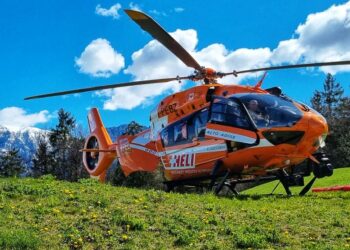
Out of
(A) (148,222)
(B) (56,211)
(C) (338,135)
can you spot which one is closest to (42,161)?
(C) (338,135)

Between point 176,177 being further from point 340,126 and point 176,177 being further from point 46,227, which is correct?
point 340,126

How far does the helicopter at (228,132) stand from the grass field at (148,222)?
3833mm

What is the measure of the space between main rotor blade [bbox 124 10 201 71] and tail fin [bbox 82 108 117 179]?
10.2 metres

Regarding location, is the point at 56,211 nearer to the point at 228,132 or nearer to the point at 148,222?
the point at 148,222

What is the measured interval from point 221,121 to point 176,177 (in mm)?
4287

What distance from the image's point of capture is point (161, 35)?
15.8 m

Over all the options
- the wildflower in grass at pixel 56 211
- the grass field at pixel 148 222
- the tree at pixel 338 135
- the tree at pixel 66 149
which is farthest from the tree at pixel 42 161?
the wildflower in grass at pixel 56 211

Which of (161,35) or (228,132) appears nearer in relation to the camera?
(161,35)

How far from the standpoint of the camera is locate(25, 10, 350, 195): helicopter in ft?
50.8

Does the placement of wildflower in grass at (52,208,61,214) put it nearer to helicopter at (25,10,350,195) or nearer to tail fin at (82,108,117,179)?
helicopter at (25,10,350,195)

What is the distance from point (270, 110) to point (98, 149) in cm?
1418

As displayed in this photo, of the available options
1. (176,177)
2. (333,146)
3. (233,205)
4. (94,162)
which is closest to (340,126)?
(333,146)

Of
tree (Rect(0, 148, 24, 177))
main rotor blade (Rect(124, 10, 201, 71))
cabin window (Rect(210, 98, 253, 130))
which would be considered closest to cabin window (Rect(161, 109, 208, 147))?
cabin window (Rect(210, 98, 253, 130))

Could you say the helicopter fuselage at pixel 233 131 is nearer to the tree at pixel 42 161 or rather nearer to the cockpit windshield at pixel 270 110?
the cockpit windshield at pixel 270 110
